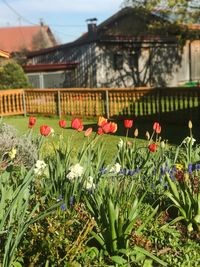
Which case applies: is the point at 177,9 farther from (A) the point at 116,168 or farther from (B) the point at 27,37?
(B) the point at 27,37

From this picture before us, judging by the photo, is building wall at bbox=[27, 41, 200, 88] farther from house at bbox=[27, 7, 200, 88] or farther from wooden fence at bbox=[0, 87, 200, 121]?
wooden fence at bbox=[0, 87, 200, 121]

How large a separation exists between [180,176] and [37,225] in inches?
53.4

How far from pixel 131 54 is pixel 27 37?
40989 millimetres

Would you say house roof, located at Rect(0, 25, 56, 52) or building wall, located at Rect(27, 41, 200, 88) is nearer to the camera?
building wall, located at Rect(27, 41, 200, 88)

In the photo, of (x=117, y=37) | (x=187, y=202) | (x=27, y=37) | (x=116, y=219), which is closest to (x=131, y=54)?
(x=117, y=37)

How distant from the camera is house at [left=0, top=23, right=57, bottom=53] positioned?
6519 cm

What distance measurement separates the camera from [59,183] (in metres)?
4.10

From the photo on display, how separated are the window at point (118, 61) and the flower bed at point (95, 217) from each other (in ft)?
80.2

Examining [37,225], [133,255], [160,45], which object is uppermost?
[160,45]

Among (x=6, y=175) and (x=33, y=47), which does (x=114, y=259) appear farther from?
(x=33, y=47)


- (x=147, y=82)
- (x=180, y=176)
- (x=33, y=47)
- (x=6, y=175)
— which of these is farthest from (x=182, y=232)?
(x=33, y=47)

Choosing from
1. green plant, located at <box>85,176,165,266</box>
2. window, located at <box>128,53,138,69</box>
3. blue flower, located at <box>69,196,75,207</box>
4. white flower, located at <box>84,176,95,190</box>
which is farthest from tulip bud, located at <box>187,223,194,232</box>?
window, located at <box>128,53,138,69</box>

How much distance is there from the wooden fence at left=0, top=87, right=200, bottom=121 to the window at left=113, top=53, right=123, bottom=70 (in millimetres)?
9021

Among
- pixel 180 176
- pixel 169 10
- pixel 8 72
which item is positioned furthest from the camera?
pixel 8 72
